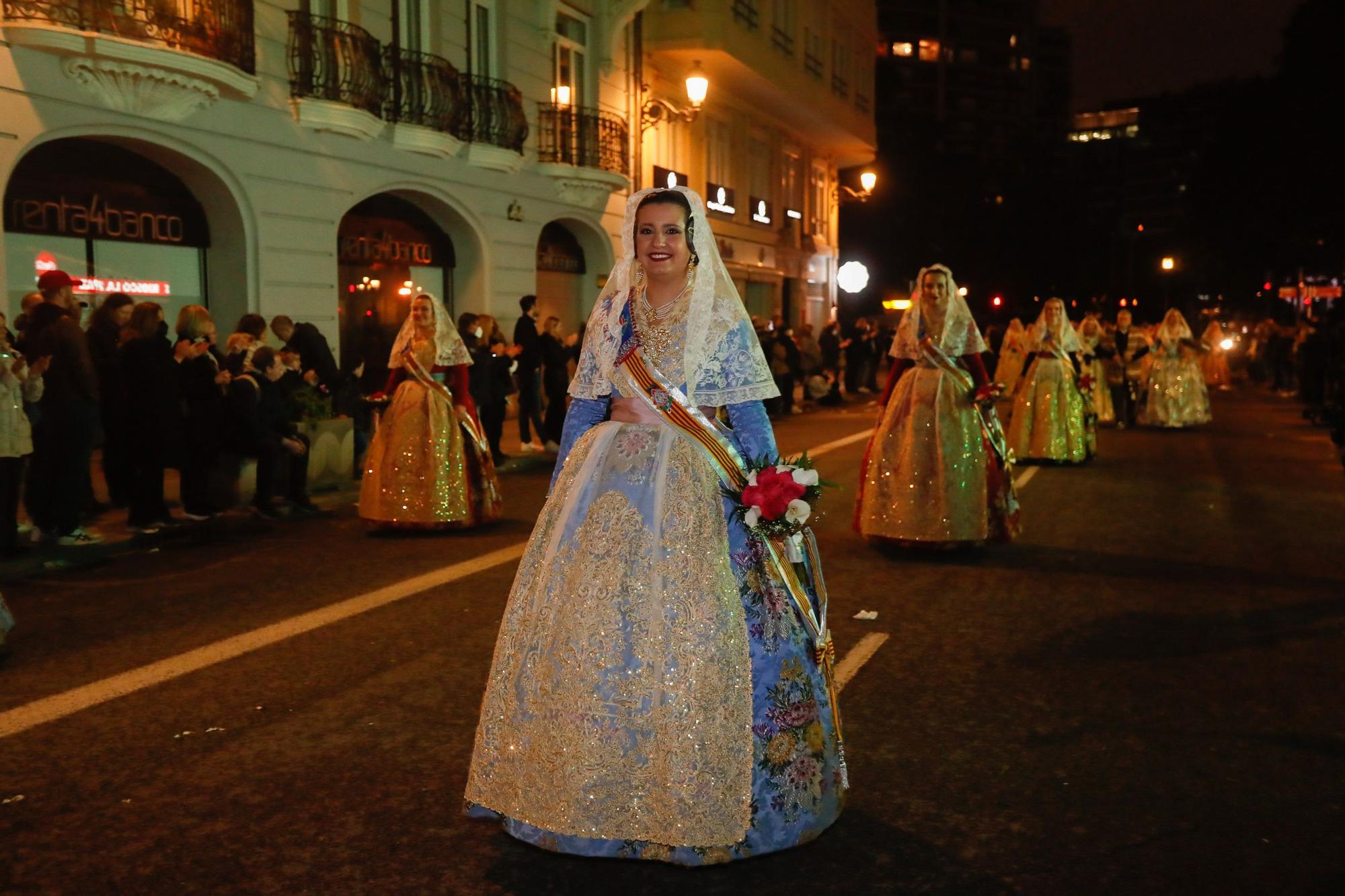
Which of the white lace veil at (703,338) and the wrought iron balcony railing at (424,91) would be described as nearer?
the white lace veil at (703,338)

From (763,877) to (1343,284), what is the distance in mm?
34886

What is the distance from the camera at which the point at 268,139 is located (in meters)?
15.9

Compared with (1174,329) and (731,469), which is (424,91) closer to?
(1174,329)

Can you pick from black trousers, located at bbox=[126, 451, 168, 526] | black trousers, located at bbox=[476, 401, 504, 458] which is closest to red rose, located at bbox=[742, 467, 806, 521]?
black trousers, located at bbox=[126, 451, 168, 526]

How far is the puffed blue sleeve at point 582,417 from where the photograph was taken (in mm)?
4184

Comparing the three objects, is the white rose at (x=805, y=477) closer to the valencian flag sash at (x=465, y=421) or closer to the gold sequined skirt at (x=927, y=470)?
the gold sequined skirt at (x=927, y=470)

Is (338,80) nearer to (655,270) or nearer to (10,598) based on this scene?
→ (10,598)

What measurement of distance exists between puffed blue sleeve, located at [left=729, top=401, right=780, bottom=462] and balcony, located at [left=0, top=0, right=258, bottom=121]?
10887mm

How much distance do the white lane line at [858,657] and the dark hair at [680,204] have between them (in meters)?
2.38

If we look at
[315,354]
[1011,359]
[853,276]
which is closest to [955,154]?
[853,276]

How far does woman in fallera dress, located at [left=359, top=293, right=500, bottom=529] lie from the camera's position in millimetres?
10023

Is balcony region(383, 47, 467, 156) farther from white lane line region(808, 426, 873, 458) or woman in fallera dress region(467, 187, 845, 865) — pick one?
woman in fallera dress region(467, 187, 845, 865)

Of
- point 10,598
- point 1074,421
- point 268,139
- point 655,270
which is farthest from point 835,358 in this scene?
point 655,270

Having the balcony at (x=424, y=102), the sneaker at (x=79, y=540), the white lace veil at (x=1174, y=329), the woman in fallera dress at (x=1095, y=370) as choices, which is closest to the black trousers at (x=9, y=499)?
the sneaker at (x=79, y=540)
